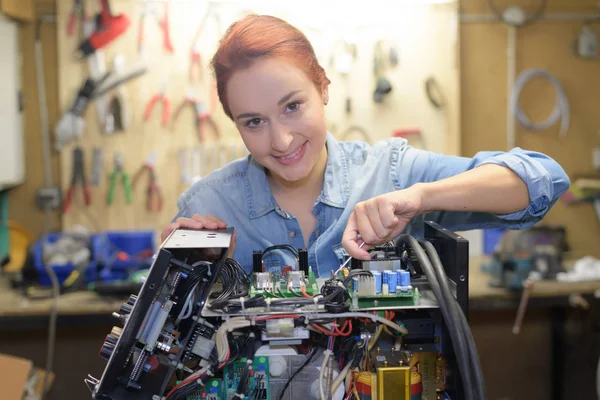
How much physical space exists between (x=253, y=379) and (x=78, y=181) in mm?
2158

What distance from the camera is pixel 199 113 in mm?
2807

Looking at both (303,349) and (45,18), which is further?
(45,18)

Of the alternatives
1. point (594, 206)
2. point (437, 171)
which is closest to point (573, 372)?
point (594, 206)

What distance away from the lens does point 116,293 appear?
238 centimetres

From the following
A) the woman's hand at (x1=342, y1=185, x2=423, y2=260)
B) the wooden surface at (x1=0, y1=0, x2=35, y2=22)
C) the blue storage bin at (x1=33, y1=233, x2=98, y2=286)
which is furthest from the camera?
the wooden surface at (x1=0, y1=0, x2=35, y2=22)

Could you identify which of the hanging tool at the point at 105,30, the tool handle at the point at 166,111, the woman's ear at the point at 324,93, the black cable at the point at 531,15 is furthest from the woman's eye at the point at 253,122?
the black cable at the point at 531,15

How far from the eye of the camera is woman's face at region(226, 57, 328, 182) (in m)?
1.20

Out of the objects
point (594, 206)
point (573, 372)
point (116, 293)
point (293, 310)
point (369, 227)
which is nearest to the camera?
point (293, 310)

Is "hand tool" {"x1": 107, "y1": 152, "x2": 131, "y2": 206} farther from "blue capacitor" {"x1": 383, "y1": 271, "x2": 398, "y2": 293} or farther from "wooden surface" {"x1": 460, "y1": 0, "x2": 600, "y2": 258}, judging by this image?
"blue capacitor" {"x1": 383, "y1": 271, "x2": 398, "y2": 293}

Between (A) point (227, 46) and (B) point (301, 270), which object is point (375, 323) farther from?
(A) point (227, 46)

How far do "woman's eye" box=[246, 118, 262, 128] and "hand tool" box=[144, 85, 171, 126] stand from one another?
168 cm

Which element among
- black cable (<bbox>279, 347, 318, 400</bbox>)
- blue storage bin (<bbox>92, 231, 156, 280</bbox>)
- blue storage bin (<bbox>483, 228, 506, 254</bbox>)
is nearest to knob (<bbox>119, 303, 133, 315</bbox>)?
black cable (<bbox>279, 347, 318, 400</bbox>)

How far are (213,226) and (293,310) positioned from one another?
30 cm

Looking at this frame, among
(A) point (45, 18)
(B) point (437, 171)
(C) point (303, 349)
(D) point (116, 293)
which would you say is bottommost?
(D) point (116, 293)
